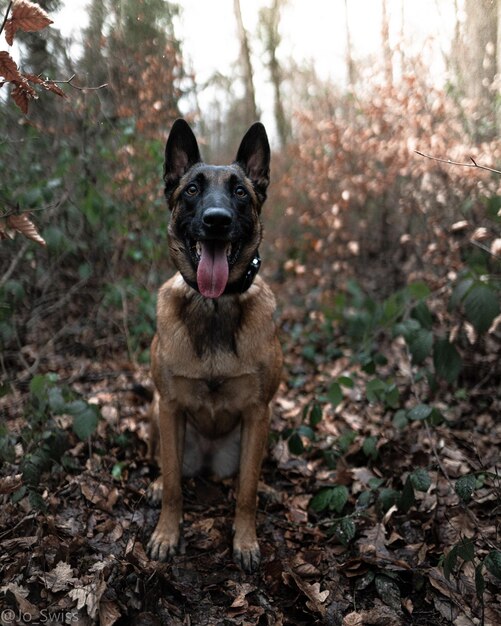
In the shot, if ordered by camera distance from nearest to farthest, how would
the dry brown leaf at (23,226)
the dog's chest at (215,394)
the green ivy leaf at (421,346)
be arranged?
1. the dry brown leaf at (23,226)
2. the dog's chest at (215,394)
3. the green ivy leaf at (421,346)

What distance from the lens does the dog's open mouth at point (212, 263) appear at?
247cm

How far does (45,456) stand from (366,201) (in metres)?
5.10

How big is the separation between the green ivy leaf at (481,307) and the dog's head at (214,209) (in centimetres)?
135

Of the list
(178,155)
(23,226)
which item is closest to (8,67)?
(23,226)

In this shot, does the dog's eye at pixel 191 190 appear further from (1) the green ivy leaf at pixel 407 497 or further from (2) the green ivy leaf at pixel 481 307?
(1) the green ivy leaf at pixel 407 497

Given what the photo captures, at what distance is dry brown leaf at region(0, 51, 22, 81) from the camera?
1.79m

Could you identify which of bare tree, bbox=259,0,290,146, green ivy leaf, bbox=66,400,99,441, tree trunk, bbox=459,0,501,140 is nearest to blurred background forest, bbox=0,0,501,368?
tree trunk, bbox=459,0,501,140

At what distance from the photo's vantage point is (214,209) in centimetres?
238

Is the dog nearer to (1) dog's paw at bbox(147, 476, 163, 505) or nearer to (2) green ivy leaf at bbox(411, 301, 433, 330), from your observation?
(1) dog's paw at bbox(147, 476, 163, 505)

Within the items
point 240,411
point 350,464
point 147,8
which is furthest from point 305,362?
point 147,8

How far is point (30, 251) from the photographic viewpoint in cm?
422

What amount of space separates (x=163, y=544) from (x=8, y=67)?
7.93 ft

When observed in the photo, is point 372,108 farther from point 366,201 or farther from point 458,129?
point 366,201

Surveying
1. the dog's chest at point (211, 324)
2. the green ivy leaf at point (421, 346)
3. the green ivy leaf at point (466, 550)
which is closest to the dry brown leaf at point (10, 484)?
the dog's chest at point (211, 324)
